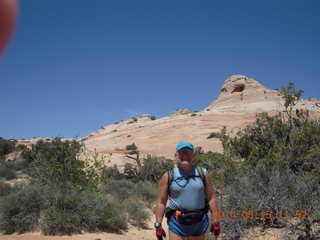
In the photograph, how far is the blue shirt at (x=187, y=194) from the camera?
3.39 meters

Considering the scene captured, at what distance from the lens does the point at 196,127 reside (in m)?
42.3

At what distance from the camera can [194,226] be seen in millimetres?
3373

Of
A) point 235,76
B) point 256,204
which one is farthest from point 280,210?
point 235,76

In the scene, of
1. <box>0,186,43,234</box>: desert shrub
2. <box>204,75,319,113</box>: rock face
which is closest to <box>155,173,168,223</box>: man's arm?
<box>0,186,43,234</box>: desert shrub

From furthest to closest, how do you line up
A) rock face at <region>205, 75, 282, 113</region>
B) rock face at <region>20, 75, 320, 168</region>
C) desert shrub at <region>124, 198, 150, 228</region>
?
rock face at <region>205, 75, 282, 113</region>
rock face at <region>20, 75, 320, 168</region>
desert shrub at <region>124, 198, 150, 228</region>

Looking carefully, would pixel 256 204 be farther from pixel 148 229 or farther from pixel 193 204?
pixel 148 229

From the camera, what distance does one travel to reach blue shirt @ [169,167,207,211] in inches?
133

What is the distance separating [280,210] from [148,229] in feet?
15.4

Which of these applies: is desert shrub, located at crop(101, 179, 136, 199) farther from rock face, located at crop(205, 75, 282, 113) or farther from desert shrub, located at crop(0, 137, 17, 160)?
rock face, located at crop(205, 75, 282, 113)

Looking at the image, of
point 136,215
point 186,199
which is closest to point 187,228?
point 186,199

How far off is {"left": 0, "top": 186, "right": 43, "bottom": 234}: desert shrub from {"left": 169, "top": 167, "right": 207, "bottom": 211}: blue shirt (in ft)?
17.5

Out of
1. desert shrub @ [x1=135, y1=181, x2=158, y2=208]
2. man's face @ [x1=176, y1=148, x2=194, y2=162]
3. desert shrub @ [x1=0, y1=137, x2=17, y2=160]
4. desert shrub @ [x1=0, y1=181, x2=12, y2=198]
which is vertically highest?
desert shrub @ [x1=0, y1=137, x2=17, y2=160]

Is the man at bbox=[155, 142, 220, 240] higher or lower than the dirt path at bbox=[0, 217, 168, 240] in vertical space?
higher

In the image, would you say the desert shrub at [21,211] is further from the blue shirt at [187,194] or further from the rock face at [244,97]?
the rock face at [244,97]
